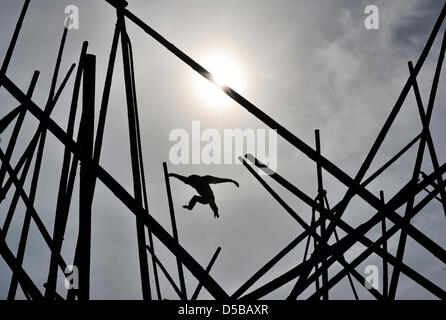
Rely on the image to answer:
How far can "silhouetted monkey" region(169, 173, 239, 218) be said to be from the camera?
10.3 metres

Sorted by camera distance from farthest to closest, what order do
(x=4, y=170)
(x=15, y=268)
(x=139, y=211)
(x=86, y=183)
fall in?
1. (x=4, y=170)
2. (x=15, y=268)
3. (x=86, y=183)
4. (x=139, y=211)

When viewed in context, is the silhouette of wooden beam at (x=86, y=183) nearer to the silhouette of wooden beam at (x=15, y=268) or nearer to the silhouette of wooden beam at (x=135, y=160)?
the silhouette of wooden beam at (x=135, y=160)

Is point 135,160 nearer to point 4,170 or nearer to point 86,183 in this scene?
point 86,183

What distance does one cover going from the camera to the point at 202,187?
10539 mm

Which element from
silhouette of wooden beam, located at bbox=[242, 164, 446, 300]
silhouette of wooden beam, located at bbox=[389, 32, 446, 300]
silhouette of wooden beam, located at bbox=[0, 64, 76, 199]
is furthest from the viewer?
silhouette of wooden beam, located at bbox=[0, 64, 76, 199]

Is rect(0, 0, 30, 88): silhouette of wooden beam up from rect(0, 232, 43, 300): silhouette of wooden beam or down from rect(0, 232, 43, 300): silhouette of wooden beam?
up

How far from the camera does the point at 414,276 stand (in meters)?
4.55

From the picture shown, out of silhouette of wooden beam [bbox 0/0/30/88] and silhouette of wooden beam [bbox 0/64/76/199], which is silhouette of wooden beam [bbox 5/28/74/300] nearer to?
silhouette of wooden beam [bbox 0/64/76/199]

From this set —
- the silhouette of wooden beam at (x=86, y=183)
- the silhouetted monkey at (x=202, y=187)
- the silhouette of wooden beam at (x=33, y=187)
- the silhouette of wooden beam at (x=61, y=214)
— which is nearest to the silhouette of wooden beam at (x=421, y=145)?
the silhouette of wooden beam at (x=86, y=183)

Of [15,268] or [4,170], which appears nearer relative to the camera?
Answer: [15,268]

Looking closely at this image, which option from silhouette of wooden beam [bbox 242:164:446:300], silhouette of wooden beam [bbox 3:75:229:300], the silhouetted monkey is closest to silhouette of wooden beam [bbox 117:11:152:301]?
silhouette of wooden beam [bbox 3:75:229:300]

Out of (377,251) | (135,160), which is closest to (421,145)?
(377,251)
